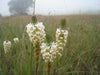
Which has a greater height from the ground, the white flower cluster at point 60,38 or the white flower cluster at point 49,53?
the white flower cluster at point 60,38

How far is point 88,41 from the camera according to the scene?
362 cm

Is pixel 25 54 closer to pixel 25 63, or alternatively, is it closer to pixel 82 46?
pixel 25 63

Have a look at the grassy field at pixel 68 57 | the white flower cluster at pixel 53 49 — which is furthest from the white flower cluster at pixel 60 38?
the grassy field at pixel 68 57

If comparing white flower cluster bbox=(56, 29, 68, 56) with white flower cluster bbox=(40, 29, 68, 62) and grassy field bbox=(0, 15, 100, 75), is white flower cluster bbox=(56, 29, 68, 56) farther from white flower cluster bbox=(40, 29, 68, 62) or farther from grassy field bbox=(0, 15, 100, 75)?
grassy field bbox=(0, 15, 100, 75)

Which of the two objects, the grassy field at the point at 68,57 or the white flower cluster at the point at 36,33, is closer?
the white flower cluster at the point at 36,33

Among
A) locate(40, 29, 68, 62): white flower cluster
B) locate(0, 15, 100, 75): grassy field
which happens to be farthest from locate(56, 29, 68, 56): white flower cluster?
locate(0, 15, 100, 75): grassy field

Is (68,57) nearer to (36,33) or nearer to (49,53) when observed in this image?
(49,53)

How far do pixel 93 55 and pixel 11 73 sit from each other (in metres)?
2.11

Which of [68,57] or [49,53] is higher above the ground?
[49,53]

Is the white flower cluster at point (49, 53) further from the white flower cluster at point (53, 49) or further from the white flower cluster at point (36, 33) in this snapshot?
the white flower cluster at point (36, 33)

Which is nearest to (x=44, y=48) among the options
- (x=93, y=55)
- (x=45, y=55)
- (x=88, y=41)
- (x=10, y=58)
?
(x=45, y=55)

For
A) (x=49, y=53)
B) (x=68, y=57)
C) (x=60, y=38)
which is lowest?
(x=68, y=57)

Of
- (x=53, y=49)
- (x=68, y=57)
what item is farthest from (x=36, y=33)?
(x=68, y=57)

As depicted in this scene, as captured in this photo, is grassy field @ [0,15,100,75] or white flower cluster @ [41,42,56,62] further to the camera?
grassy field @ [0,15,100,75]
